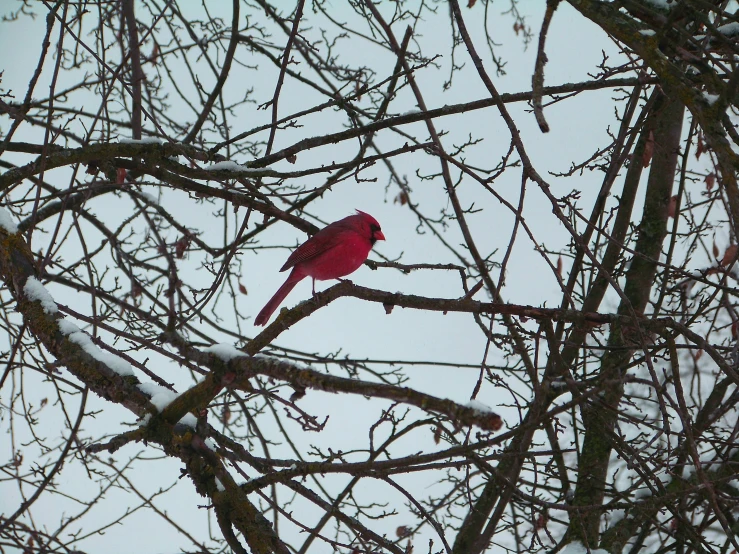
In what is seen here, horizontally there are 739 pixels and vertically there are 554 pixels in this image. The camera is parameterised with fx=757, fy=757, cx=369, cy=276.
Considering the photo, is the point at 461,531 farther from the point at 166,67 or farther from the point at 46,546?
the point at 166,67

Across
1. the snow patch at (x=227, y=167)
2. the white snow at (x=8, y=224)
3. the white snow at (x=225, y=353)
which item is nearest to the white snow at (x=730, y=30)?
the snow patch at (x=227, y=167)

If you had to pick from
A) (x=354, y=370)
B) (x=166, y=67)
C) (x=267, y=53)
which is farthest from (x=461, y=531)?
(x=166, y=67)

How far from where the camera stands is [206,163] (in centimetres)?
359

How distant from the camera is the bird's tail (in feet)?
15.5

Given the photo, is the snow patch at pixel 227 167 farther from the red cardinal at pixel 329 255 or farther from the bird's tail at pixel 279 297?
the bird's tail at pixel 279 297

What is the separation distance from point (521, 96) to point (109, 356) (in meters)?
1.96

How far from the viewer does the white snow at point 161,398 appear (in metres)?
2.28

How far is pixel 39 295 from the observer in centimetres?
298

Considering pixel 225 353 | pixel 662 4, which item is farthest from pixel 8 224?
pixel 662 4

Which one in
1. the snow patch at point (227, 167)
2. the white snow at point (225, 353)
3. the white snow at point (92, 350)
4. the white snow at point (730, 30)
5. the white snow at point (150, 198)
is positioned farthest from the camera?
the white snow at point (150, 198)

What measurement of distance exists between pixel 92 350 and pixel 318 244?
2078mm

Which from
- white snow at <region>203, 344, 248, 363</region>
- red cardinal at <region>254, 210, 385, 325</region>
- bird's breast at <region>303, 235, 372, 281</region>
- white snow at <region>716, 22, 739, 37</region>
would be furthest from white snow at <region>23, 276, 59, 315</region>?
white snow at <region>716, 22, 739, 37</region>

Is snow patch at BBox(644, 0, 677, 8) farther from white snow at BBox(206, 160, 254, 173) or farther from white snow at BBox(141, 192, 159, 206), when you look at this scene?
white snow at BBox(141, 192, 159, 206)

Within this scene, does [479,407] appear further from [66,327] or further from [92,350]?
[66,327]
